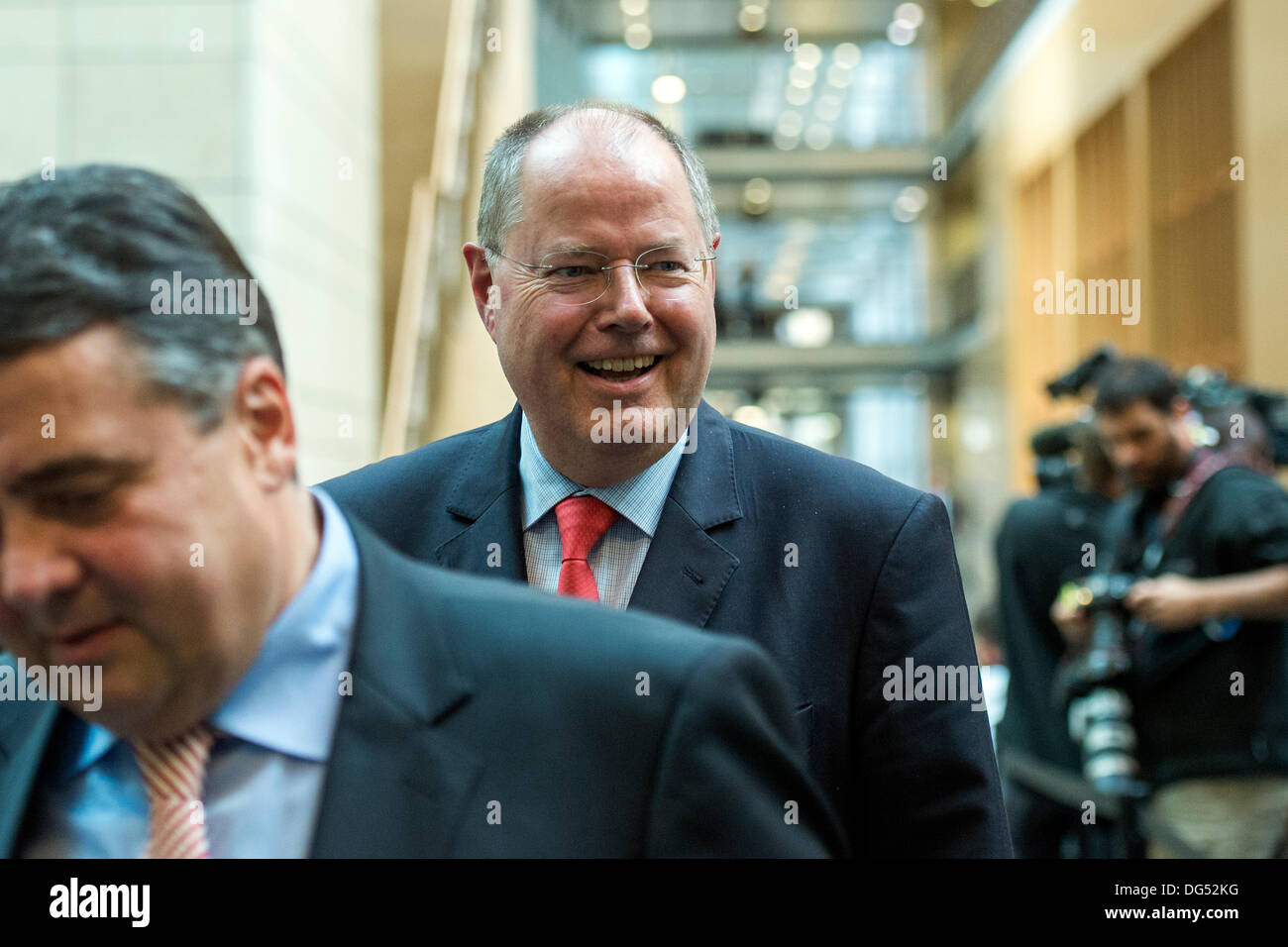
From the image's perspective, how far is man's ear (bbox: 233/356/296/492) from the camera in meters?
0.81

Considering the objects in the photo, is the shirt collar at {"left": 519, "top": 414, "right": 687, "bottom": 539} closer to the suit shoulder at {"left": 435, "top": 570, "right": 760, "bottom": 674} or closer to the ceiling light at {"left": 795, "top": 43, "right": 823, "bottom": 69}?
the suit shoulder at {"left": 435, "top": 570, "right": 760, "bottom": 674}

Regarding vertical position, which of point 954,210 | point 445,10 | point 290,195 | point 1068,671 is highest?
point 954,210

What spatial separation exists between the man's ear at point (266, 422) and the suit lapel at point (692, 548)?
0.51m

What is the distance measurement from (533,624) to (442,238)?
492cm

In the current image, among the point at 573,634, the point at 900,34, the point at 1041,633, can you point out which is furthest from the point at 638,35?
the point at 573,634

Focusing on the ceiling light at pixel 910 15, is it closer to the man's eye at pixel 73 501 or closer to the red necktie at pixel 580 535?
the red necktie at pixel 580 535

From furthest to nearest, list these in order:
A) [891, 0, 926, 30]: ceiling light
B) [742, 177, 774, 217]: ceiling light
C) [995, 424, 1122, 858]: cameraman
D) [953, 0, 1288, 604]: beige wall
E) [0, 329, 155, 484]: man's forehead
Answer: [742, 177, 774, 217]: ceiling light < [891, 0, 926, 30]: ceiling light < [953, 0, 1288, 604]: beige wall < [995, 424, 1122, 858]: cameraman < [0, 329, 155, 484]: man's forehead

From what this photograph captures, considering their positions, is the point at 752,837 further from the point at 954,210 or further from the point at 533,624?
the point at 954,210

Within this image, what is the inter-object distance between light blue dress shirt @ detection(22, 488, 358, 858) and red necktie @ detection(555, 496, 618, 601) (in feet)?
1.43

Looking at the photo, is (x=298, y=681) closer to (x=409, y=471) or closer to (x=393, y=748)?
(x=393, y=748)

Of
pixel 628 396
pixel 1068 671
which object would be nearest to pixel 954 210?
pixel 1068 671

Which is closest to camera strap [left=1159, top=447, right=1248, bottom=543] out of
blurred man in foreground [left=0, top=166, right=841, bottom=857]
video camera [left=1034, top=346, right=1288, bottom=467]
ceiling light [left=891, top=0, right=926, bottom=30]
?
video camera [left=1034, top=346, right=1288, bottom=467]

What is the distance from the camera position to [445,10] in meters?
5.96

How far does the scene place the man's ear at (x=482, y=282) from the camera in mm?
1408
